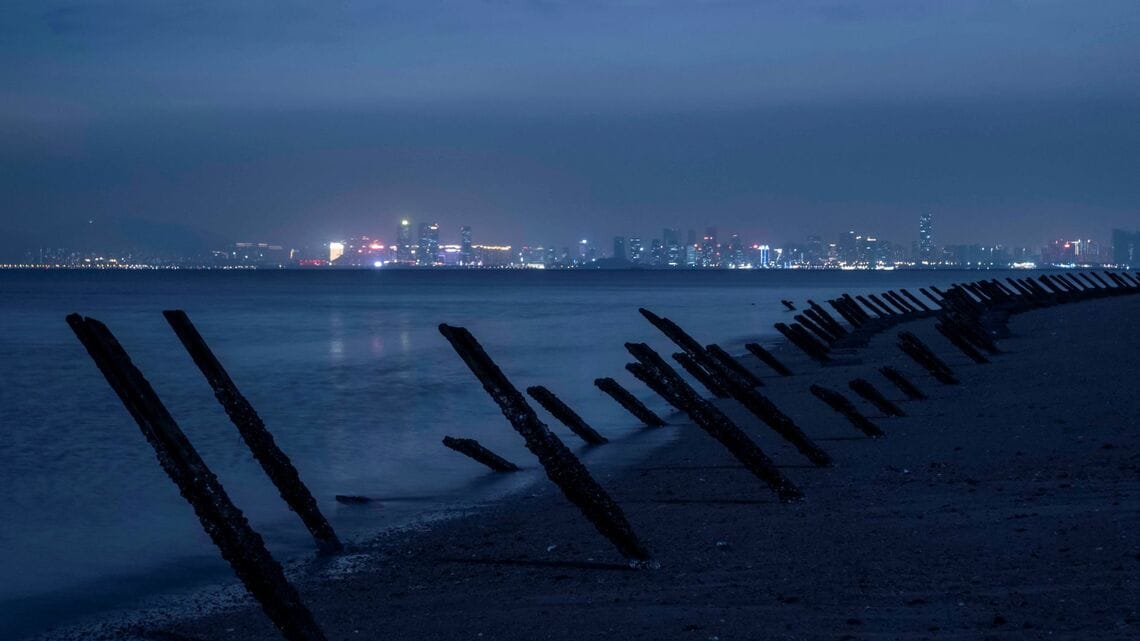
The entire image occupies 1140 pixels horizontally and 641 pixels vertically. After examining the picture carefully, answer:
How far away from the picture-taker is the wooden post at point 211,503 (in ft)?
17.6

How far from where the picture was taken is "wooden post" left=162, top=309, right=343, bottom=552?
7.60 metres

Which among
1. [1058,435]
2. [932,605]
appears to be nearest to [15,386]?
[1058,435]

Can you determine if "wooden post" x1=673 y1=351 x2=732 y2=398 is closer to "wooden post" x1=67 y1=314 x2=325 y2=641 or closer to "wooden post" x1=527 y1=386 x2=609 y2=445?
"wooden post" x1=527 y1=386 x2=609 y2=445

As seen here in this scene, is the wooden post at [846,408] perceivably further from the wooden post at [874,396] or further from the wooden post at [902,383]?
the wooden post at [902,383]

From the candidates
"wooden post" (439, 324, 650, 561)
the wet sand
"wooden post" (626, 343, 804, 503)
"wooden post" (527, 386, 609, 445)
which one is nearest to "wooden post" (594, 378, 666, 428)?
"wooden post" (527, 386, 609, 445)

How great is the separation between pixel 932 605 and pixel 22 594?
608 cm

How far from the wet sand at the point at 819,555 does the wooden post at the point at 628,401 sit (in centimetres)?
273

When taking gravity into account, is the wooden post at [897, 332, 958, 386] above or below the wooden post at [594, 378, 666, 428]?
above

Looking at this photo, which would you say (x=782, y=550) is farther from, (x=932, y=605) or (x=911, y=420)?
(x=911, y=420)

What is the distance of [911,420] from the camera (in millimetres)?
11906

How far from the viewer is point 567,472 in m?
6.79

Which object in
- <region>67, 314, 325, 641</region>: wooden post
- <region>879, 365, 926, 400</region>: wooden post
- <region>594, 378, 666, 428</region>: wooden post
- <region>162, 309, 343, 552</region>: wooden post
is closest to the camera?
<region>67, 314, 325, 641</region>: wooden post

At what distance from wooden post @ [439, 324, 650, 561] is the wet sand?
0.61 feet

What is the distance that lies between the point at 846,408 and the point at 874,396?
1.40 m
